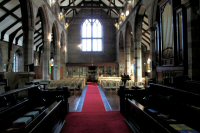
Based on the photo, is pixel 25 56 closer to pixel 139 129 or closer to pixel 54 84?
pixel 54 84

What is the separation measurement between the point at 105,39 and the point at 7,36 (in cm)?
1297

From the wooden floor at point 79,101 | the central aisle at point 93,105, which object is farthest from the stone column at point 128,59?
the central aisle at point 93,105

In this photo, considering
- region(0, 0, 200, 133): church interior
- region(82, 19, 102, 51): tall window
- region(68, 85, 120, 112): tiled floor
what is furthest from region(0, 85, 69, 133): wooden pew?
region(82, 19, 102, 51): tall window

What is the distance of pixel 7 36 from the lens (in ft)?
55.1

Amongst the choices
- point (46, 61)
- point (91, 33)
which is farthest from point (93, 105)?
point (91, 33)

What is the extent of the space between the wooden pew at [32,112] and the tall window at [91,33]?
18017mm

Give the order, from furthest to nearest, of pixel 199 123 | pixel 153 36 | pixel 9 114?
pixel 153 36 < pixel 9 114 < pixel 199 123

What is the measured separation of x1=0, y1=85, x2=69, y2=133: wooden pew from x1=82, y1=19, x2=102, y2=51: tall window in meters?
18.0

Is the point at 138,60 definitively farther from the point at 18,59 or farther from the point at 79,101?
the point at 18,59

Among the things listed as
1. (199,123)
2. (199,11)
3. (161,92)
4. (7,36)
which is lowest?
(199,123)

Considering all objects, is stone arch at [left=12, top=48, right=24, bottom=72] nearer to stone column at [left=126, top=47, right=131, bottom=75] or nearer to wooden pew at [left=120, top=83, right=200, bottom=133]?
stone column at [left=126, top=47, right=131, bottom=75]

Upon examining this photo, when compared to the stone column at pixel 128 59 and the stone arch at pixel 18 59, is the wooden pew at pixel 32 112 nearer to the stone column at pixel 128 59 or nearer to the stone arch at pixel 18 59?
the stone arch at pixel 18 59

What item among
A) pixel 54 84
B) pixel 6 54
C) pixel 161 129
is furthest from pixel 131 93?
pixel 6 54

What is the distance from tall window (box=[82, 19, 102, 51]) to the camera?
25906 mm
